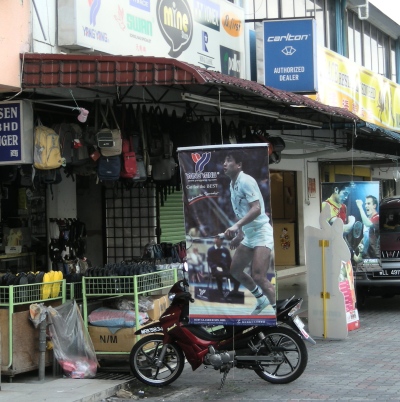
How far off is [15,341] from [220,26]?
7.15 meters

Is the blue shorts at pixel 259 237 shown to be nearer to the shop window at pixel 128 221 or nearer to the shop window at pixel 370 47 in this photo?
the shop window at pixel 128 221

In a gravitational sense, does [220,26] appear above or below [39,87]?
above

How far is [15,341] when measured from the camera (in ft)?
29.2

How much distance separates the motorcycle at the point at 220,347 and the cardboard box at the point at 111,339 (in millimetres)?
599

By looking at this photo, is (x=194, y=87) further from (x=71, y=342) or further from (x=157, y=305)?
(x=71, y=342)

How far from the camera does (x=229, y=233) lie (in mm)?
8180

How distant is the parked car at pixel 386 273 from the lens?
547 inches

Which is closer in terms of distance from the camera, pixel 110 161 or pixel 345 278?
pixel 110 161

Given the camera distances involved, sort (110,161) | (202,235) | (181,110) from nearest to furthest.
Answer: (202,235), (110,161), (181,110)

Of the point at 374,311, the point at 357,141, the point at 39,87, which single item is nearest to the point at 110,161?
the point at 39,87

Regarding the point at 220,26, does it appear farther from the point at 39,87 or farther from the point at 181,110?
the point at 39,87

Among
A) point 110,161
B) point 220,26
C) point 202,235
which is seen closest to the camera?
point 202,235

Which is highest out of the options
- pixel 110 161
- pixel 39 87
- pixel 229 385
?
pixel 39 87

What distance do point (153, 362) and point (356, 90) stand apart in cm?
1271
